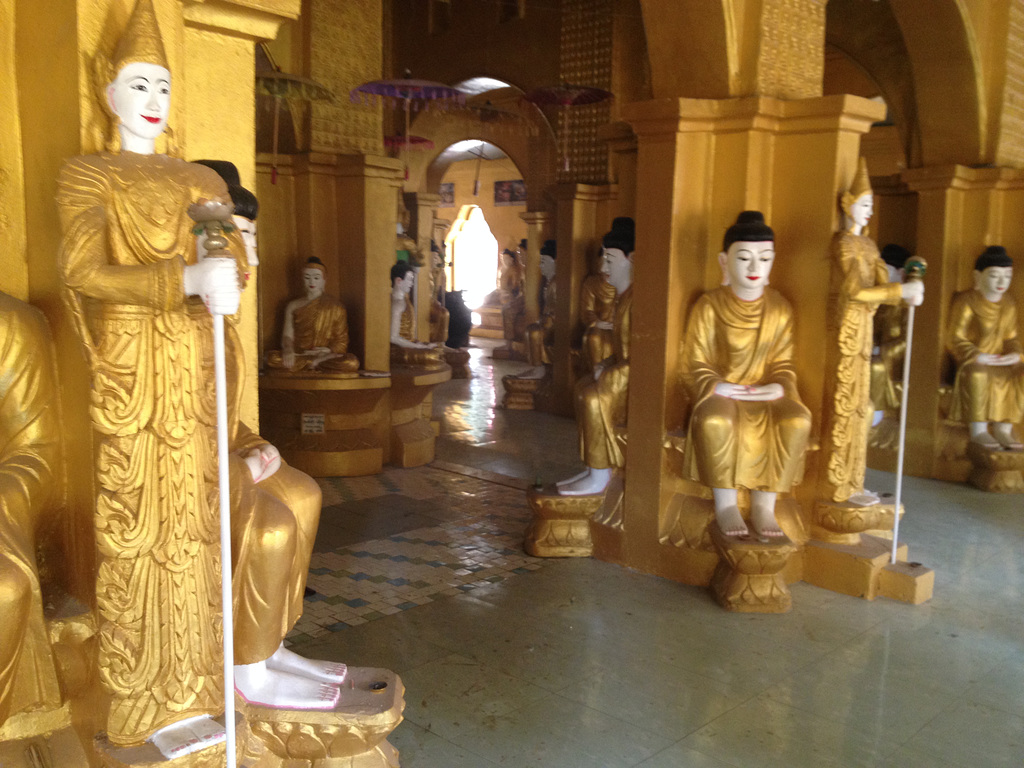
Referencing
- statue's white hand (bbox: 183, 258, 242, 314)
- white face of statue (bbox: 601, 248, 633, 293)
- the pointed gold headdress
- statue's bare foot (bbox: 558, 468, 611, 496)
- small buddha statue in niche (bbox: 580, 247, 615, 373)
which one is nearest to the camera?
statue's white hand (bbox: 183, 258, 242, 314)

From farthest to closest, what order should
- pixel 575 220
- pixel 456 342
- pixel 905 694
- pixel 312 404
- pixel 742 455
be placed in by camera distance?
pixel 456 342 < pixel 575 220 < pixel 312 404 < pixel 742 455 < pixel 905 694

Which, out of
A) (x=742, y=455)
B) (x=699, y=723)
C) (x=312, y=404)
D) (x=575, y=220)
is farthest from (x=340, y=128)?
(x=699, y=723)

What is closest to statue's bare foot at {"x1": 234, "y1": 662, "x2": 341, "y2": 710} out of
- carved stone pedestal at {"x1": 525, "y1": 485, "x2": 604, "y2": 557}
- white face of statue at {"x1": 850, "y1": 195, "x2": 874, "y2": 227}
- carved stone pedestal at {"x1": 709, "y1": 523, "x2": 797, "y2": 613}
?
carved stone pedestal at {"x1": 709, "y1": 523, "x2": 797, "y2": 613}

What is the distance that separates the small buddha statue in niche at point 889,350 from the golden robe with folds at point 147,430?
6.30 meters

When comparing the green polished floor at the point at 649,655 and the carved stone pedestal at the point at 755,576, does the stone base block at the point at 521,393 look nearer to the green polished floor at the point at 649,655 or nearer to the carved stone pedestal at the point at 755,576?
the green polished floor at the point at 649,655

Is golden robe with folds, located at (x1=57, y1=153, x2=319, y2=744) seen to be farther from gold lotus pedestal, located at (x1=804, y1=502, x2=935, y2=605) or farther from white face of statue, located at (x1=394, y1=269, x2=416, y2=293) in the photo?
white face of statue, located at (x1=394, y1=269, x2=416, y2=293)

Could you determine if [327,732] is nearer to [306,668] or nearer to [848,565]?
[306,668]

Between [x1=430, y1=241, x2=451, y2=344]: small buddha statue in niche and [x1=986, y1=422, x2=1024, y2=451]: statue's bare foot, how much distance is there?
8.14 metres

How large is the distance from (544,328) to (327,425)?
17.2 feet

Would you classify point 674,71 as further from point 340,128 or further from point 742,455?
point 340,128

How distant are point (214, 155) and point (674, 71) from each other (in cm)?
309

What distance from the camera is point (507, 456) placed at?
7.90 m

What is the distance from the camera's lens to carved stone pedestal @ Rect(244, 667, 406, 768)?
2.60 m

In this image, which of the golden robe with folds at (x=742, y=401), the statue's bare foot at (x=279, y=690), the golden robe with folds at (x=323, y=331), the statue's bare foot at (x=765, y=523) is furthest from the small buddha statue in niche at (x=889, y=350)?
the statue's bare foot at (x=279, y=690)
